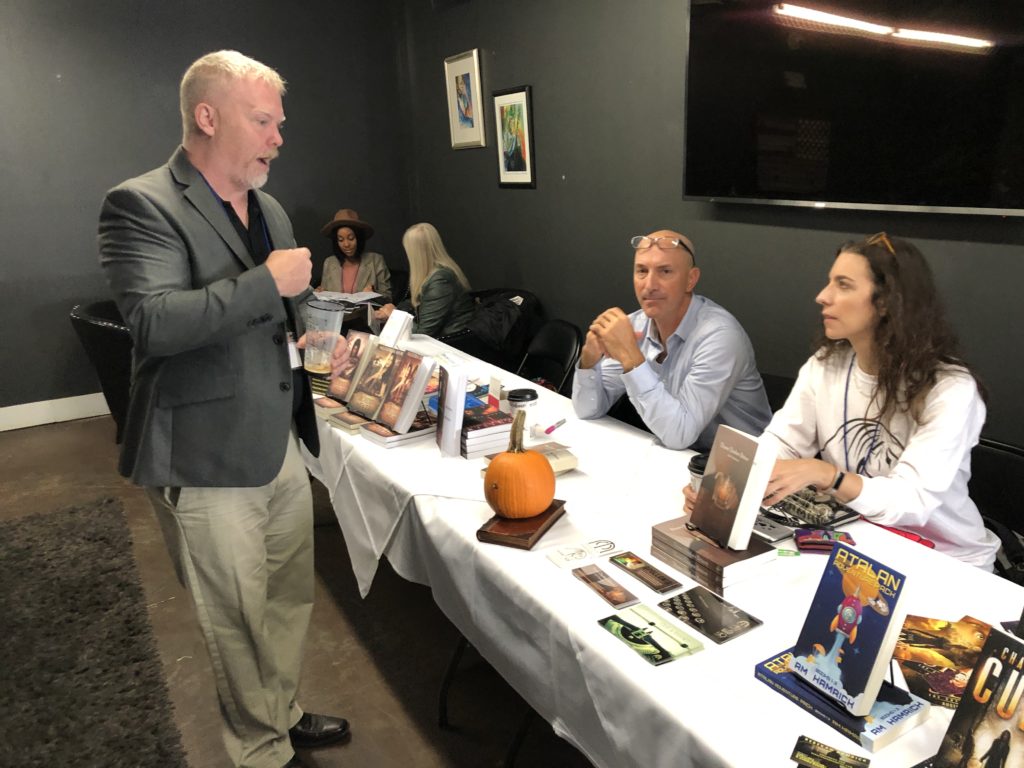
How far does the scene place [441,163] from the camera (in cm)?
498

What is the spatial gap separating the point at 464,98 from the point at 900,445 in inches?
143

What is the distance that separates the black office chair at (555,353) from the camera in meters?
3.27

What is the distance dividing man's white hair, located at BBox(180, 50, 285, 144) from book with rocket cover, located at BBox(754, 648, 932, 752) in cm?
142

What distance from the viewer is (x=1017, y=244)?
6.61 ft

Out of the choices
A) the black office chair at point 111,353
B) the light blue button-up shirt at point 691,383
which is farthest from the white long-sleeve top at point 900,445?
the black office chair at point 111,353

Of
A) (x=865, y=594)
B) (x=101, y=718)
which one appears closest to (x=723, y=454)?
(x=865, y=594)

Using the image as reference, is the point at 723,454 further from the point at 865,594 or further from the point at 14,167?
the point at 14,167

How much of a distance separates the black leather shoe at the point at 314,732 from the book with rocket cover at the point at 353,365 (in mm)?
941

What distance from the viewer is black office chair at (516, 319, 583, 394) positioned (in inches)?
129

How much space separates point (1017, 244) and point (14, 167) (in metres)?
5.22

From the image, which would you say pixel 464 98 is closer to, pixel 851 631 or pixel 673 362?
pixel 673 362

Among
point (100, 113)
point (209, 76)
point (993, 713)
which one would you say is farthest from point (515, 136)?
point (993, 713)

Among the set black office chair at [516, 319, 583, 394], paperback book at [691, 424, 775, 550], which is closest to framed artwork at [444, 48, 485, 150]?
black office chair at [516, 319, 583, 394]

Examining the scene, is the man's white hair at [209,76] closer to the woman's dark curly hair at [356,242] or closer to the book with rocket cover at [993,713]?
the book with rocket cover at [993,713]
